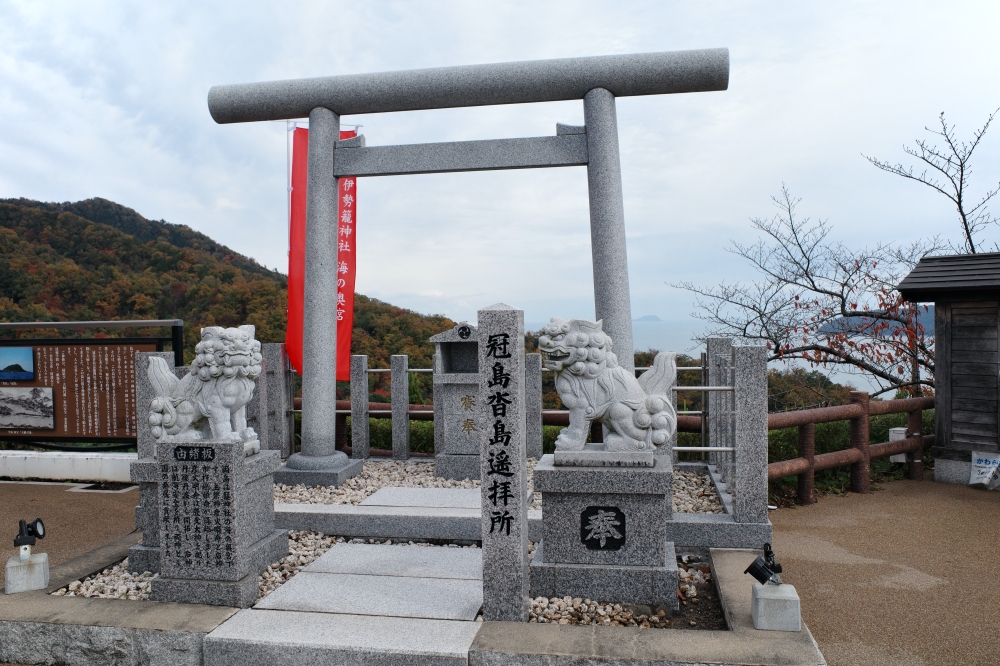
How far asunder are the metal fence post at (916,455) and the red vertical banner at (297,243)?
739 centimetres

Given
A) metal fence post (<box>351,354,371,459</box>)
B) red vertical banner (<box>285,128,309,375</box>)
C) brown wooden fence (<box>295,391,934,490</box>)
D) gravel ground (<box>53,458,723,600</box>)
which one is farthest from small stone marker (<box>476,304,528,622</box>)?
red vertical banner (<box>285,128,309,375</box>)

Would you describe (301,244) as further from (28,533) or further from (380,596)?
(380,596)

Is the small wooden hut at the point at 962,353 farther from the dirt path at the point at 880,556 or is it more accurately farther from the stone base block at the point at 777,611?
the stone base block at the point at 777,611

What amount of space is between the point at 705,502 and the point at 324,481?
384cm

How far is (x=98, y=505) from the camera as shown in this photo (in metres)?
6.74

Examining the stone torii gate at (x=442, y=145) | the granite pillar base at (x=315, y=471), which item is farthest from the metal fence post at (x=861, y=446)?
the granite pillar base at (x=315, y=471)

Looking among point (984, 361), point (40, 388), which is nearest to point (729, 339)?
point (984, 361)

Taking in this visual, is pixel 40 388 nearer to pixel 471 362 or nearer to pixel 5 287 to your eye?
pixel 471 362

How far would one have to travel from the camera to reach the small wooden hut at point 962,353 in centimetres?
681

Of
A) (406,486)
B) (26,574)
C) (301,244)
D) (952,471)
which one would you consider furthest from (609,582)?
(301,244)

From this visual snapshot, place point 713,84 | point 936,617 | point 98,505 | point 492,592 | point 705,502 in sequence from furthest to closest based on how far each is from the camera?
point 98,505
point 713,84
point 705,502
point 936,617
point 492,592

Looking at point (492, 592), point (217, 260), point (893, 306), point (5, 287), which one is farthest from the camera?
point (217, 260)

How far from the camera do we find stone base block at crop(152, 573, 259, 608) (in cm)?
374

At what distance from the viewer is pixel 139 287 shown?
1513cm
